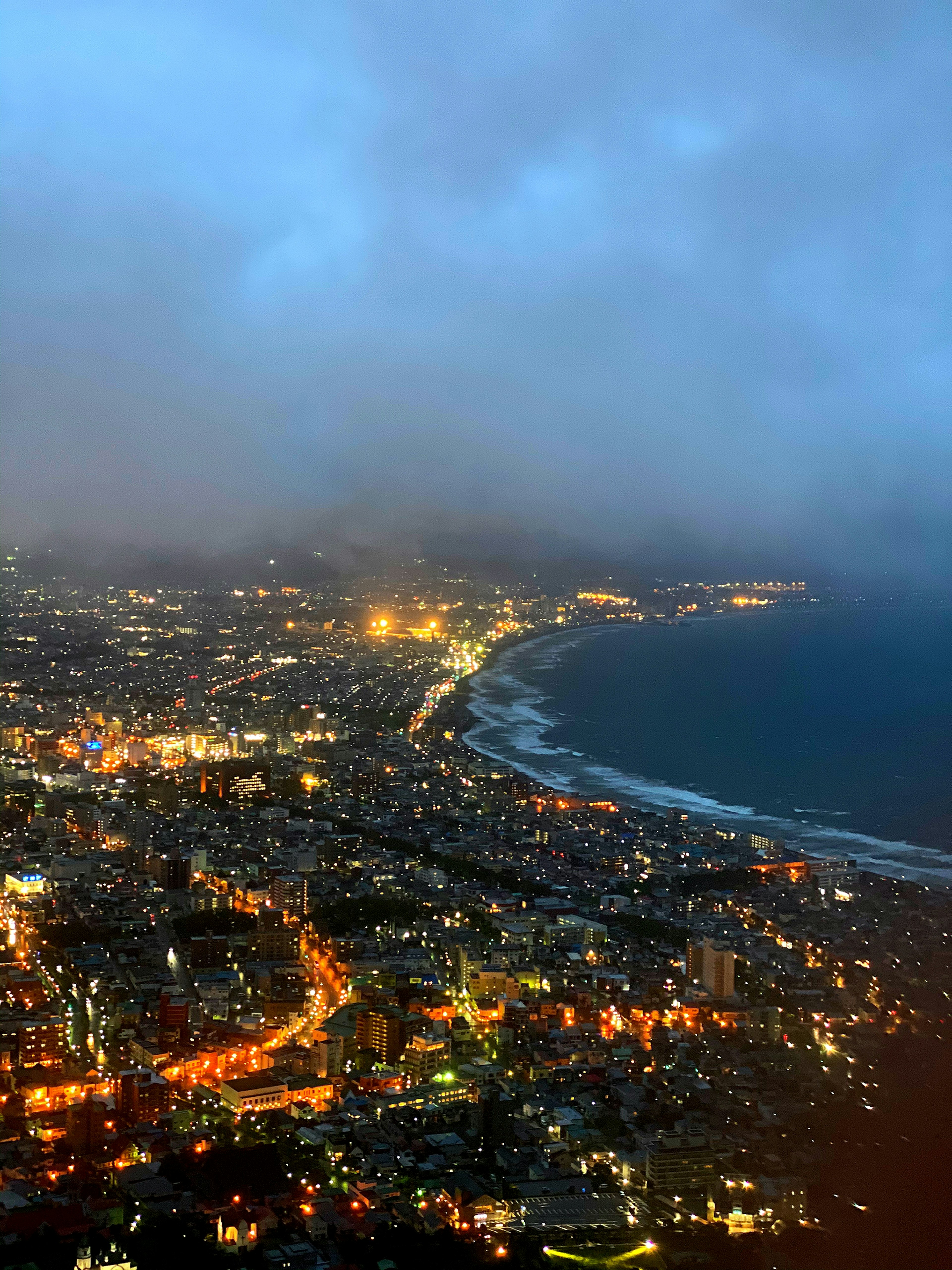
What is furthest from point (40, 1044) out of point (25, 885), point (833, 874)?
point (833, 874)

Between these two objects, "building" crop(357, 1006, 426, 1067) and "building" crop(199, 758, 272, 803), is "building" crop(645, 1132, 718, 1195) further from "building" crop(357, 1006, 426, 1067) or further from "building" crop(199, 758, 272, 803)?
"building" crop(199, 758, 272, 803)

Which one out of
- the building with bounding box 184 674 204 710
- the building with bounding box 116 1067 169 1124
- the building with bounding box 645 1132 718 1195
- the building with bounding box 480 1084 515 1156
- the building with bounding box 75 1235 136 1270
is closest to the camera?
the building with bounding box 75 1235 136 1270

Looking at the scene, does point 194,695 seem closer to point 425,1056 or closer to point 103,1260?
point 425,1056

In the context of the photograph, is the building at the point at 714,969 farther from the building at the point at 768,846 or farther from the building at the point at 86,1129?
the building at the point at 86,1129

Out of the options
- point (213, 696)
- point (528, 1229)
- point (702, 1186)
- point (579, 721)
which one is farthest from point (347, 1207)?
point (213, 696)

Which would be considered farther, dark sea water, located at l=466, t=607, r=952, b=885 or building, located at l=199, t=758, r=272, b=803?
building, located at l=199, t=758, r=272, b=803

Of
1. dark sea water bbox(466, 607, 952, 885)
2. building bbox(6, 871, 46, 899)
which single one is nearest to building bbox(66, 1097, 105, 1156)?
building bbox(6, 871, 46, 899)

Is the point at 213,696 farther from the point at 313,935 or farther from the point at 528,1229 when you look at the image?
the point at 528,1229
